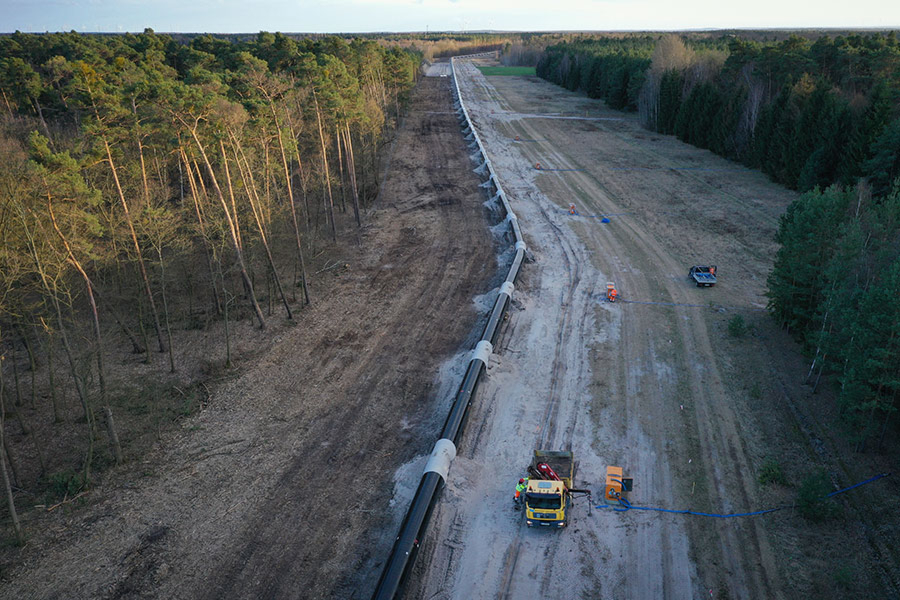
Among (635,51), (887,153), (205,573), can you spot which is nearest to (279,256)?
(205,573)

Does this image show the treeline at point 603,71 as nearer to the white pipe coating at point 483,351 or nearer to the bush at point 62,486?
the white pipe coating at point 483,351

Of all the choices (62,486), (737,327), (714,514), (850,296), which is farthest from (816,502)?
(62,486)

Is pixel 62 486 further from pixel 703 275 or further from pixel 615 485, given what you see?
pixel 703 275

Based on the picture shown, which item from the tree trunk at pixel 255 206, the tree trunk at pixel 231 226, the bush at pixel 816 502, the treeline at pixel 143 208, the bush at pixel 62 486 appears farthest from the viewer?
the tree trunk at pixel 255 206

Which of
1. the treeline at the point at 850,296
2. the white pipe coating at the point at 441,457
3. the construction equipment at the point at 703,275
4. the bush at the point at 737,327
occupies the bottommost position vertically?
the white pipe coating at the point at 441,457

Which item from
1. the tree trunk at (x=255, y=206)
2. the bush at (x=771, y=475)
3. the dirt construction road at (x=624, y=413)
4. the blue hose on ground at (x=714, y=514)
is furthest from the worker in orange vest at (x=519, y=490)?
the tree trunk at (x=255, y=206)

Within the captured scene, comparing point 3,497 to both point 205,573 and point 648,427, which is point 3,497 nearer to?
point 205,573

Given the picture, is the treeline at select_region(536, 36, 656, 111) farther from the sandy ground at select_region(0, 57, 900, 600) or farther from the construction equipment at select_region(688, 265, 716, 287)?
the construction equipment at select_region(688, 265, 716, 287)
